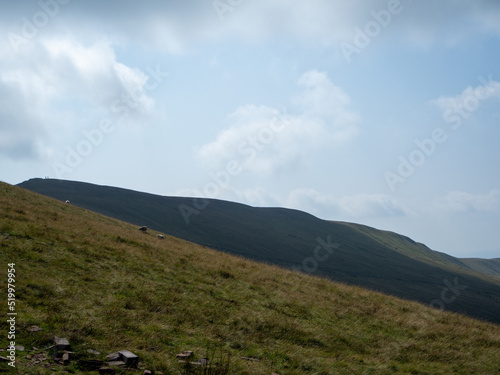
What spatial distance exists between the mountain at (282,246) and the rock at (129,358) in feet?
347

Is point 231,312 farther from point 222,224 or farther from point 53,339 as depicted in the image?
point 222,224

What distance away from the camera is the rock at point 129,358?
881cm

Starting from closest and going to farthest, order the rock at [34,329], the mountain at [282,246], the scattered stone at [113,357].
→ 1. the scattered stone at [113,357]
2. the rock at [34,329]
3. the mountain at [282,246]

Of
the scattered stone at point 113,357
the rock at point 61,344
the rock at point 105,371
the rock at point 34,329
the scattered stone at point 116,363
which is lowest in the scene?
the rock at point 105,371

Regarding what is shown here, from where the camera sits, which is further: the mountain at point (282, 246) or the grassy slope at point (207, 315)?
the mountain at point (282, 246)

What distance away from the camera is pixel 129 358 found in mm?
8852

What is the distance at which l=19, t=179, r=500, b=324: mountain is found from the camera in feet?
412

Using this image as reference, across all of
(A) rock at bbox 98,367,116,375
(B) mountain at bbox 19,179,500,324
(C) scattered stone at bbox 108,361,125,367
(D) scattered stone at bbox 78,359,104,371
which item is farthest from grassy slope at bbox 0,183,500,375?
(B) mountain at bbox 19,179,500,324

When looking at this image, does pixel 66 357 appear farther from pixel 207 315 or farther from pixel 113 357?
pixel 207 315

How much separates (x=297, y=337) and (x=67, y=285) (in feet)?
27.5

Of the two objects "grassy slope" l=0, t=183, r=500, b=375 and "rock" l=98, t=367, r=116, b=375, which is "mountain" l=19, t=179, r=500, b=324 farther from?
"rock" l=98, t=367, r=116, b=375

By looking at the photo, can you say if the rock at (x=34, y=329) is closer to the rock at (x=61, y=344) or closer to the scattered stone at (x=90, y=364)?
the rock at (x=61, y=344)

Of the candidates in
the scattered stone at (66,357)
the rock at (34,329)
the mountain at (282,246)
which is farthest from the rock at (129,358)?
the mountain at (282,246)

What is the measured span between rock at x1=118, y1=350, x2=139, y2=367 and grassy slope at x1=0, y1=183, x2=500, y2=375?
1.41 feet
